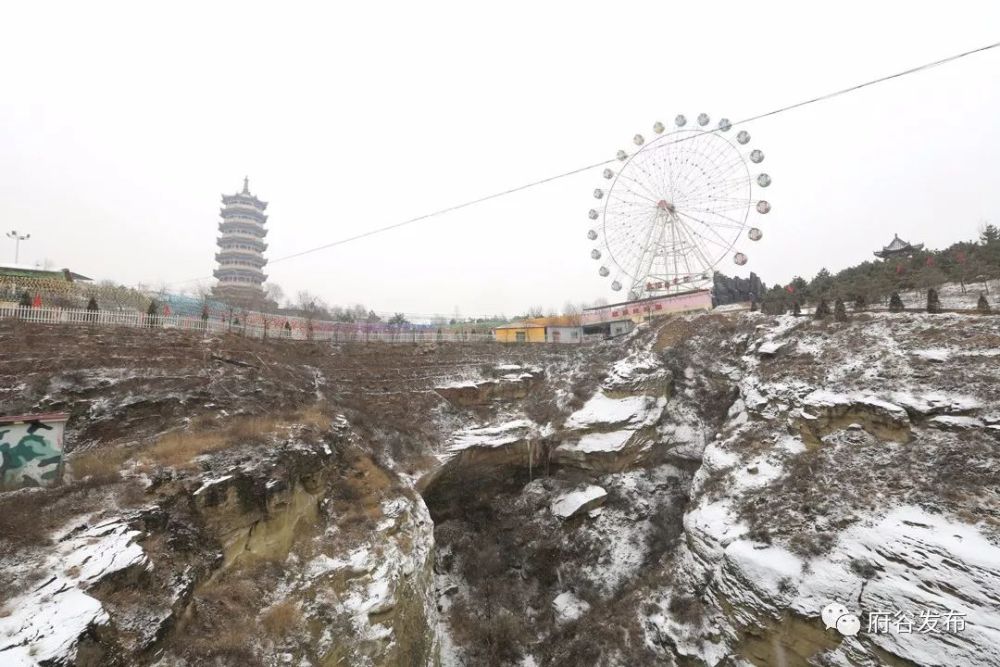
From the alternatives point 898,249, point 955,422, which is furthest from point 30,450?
point 898,249

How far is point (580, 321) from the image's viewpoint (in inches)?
1727

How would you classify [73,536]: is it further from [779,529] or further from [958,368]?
[958,368]

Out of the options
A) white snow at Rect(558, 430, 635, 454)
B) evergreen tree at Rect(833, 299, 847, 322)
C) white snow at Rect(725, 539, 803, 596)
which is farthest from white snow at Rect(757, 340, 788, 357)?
white snow at Rect(725, 539, 803, 596)

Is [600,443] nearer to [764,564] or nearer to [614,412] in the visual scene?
[614,412]

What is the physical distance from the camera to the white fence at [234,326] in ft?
59.0

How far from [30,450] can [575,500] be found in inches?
851

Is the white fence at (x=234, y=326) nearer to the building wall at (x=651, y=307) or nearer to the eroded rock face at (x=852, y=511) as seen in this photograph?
the building wall at (x=651, y=307)

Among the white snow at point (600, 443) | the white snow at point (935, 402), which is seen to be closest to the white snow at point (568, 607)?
the white snow at point (600, 443)

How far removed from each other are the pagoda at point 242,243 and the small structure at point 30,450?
189 ft

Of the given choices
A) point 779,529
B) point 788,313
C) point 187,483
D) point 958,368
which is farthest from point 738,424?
point 187,483

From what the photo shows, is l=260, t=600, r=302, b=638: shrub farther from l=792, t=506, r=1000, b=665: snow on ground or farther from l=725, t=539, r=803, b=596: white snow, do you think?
l=792, t=506, r=1000, b=665: snow on ground

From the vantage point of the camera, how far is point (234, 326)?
24797mm

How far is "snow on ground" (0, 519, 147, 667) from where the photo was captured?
25.2 ft

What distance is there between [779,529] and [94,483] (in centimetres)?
2156
